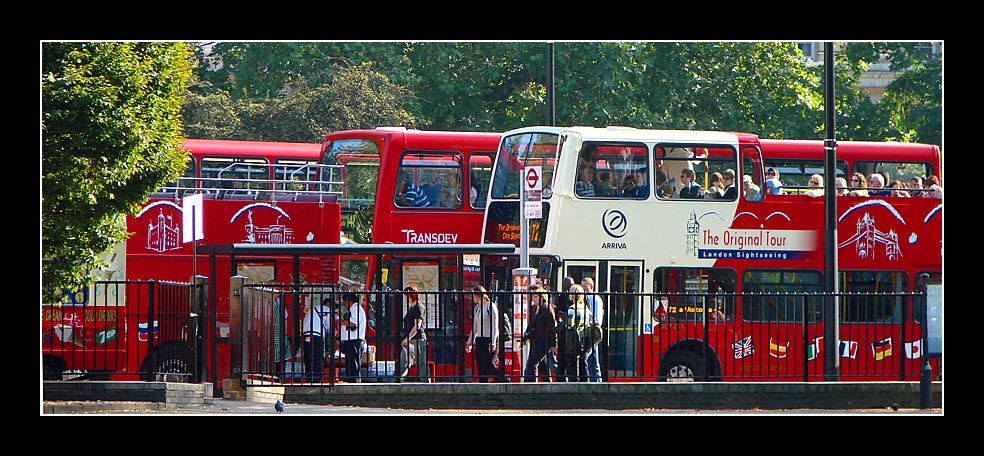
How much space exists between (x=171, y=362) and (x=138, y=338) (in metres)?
0.51

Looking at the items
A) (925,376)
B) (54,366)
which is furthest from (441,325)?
(925,376)

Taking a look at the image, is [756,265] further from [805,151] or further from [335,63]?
[335,63]

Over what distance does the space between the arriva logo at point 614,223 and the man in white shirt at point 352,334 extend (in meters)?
5.20

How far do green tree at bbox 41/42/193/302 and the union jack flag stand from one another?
7.19m

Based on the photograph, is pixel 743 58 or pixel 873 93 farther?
pixel 873 93

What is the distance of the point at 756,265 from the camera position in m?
22.2

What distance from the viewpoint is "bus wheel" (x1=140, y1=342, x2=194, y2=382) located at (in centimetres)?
1611

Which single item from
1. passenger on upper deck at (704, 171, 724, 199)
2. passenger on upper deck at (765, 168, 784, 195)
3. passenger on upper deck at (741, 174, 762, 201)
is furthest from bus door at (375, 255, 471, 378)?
passenger on upper deck at (765, 168, 784, 195)

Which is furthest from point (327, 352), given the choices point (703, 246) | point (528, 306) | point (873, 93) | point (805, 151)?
point (873, 93)

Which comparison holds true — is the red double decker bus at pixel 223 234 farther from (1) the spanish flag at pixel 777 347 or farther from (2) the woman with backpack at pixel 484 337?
(1) the spanish flag at pixel 777 347

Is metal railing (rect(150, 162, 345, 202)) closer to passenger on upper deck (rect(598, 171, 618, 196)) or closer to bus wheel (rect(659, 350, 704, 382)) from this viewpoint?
passenger on upper deck (rect(598, 171, 618, 196))

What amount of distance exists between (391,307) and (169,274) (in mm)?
6291

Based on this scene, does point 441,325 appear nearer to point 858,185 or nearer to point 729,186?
point 729,186

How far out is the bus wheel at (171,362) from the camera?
52.9 feet
